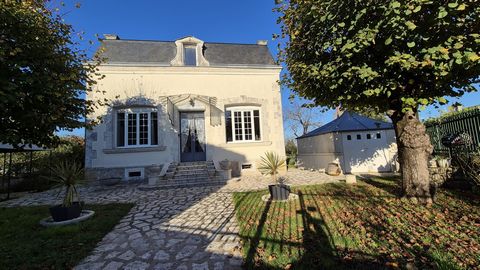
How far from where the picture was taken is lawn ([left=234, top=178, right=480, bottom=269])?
277cm

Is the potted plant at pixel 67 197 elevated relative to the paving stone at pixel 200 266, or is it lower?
elevated

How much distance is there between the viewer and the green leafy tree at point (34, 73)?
12.0 feet

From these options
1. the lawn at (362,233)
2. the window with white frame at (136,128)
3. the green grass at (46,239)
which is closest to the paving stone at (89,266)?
the green grass at (46,239)

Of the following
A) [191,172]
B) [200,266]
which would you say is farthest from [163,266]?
[191,172]

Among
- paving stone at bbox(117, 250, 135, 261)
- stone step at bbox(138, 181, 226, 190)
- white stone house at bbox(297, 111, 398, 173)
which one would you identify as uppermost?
white stone house at bbox(297, 111, 398, 173)

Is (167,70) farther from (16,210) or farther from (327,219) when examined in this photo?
(327,219)

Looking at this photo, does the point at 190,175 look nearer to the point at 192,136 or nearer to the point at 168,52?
the point at 192,136

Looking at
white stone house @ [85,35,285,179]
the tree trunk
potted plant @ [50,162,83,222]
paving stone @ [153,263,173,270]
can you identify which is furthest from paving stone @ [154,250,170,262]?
white stone house @ [85,35,285,179]

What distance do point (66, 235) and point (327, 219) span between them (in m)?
4.92

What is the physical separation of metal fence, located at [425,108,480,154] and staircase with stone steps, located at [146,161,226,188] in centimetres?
857

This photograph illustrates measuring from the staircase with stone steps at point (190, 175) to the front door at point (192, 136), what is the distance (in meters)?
0.60

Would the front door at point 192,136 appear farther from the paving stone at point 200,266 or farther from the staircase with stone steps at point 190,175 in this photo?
the paving stone at point 200,266

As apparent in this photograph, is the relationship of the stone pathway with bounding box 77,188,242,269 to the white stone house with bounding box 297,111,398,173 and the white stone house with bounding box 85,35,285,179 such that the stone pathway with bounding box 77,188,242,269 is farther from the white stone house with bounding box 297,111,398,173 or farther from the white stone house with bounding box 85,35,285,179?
the white stone house with bounding box 297,111,398,173

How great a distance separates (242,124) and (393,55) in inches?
326
